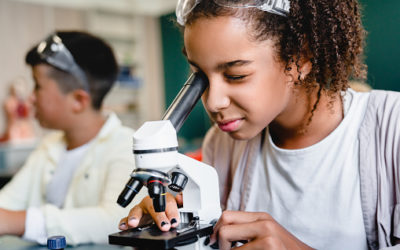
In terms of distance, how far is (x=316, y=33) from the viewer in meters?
0.95

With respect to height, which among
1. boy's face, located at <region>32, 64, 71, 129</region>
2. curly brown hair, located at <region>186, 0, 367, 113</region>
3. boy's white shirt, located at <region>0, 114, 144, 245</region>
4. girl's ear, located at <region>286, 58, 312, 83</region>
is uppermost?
curly brown hair, located at <region>186, 0, 367, 113</region>

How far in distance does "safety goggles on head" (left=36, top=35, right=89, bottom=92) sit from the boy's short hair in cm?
1

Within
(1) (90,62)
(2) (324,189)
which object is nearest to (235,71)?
(2) (324,189)

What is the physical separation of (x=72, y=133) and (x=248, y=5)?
1029 mm

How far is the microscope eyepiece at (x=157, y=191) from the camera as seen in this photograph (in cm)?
70

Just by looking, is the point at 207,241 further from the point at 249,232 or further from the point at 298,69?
the point at 298,69

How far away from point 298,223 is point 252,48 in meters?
0.48

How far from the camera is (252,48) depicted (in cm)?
87

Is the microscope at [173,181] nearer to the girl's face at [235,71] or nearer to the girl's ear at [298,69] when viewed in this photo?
the girl's face at [235,71]

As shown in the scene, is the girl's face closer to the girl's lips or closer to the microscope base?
the girl's lips

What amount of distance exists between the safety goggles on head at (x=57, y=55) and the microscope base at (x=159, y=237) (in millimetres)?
Result: 963

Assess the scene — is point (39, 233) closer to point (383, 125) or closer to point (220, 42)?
point (220, 42)

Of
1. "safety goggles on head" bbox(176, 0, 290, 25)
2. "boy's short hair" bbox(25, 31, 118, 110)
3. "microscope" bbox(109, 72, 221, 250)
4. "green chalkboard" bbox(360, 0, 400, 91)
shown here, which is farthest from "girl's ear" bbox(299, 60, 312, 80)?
"boy's short hair" bbox(25, 31, 118, 110)

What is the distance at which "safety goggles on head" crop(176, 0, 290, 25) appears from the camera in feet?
2.85
